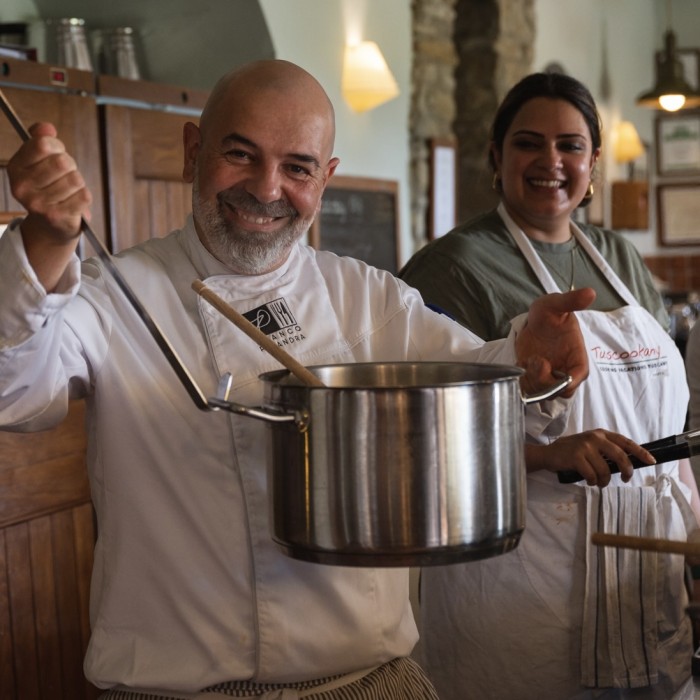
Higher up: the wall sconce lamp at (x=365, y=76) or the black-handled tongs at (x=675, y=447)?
the wall sconce lamp at (x=365, y=76)

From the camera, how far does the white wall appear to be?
422 centimetres

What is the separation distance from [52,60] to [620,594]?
2.80 meters

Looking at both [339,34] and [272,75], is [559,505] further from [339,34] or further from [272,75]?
[339,34]

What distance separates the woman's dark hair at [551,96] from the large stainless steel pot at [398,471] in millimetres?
1252

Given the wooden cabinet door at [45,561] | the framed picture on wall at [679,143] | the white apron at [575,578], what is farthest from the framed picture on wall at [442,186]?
the framed picture on wall at [679,143]

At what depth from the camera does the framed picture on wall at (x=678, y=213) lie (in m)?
9.54

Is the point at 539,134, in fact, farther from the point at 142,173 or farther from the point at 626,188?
the point at 626,188

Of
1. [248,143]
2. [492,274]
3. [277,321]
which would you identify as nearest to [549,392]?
[277,321]

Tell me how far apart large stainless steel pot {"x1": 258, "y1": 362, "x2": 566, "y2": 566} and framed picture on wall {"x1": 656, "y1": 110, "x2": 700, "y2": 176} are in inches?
356

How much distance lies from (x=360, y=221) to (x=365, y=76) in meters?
0.60

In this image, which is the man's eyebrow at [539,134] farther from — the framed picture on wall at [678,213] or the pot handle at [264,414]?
the framed picture on wall at [678,213]

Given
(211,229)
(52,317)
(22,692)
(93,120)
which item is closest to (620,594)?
(211,229)

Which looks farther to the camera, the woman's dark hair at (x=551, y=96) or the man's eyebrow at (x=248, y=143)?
the woman's dark hair at (x=551, y=96)

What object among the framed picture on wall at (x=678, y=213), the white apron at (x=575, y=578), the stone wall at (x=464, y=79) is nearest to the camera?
the white apron at (x=575, y=578)
